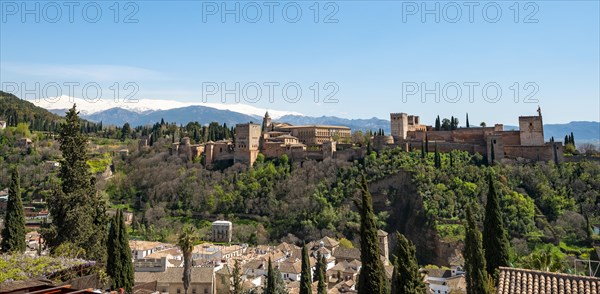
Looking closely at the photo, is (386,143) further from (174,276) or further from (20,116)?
(20,116)

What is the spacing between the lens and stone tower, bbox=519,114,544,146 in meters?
52.9

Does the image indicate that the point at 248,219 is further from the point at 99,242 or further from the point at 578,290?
the point at 578,290

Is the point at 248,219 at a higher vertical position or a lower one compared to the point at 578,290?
lower

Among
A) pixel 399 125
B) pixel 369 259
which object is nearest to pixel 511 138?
pixel 399 125

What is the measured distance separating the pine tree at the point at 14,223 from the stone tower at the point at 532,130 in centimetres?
4923

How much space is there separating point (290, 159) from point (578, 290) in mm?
53909

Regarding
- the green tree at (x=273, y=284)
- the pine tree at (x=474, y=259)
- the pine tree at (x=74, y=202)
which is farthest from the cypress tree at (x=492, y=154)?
the pine tree at (x=74, y=202)

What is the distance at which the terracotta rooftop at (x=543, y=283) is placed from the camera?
10.4 metres

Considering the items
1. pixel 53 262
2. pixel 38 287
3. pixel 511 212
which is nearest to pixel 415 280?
pixel 38 287

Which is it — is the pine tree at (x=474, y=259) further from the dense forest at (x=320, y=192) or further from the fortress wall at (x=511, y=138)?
the fortress wall at (x=511, y=138)

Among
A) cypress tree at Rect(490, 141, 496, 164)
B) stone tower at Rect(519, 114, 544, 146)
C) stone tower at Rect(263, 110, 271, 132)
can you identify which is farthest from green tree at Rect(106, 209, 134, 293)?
stone tower at Rect(263, 110, 271, 132)

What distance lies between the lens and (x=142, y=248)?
4381 centimetres

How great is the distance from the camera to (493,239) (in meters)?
22.7

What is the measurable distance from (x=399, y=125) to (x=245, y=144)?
2130 centimetres
